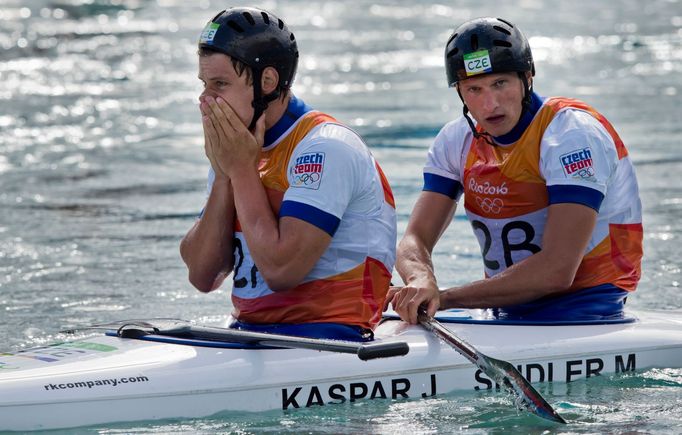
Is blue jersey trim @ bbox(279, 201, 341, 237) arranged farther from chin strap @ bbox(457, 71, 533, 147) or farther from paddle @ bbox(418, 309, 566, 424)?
chin strap @ bbox(457, 71, 533, 147)

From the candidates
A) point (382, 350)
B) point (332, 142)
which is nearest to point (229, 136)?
point (332, 142)

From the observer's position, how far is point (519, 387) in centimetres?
484

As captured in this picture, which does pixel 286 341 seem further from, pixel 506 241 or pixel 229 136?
pixel 506 241

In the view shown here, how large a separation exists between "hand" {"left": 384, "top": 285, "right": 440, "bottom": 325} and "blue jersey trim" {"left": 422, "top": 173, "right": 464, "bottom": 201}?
24.2 inches

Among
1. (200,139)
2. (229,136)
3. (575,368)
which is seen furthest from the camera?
(200,139)

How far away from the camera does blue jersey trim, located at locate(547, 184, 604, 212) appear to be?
5.18m

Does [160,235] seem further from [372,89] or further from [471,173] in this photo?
[372,89]

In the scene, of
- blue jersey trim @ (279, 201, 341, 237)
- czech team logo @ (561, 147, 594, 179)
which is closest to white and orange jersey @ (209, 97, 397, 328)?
blue jersey trim @ (279, 201, 341, 237)

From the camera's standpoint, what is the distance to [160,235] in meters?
9.29

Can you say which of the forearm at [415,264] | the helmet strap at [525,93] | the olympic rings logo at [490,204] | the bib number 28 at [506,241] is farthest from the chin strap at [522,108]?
the forearm at [415,264]

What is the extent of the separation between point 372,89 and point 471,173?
11606 mm

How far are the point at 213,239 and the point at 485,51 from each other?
1349 mm

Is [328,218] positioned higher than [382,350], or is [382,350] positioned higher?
[328,218]

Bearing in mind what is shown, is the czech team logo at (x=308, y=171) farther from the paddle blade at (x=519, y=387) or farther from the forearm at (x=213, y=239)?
the paddle blade at (x=519, y=387)
